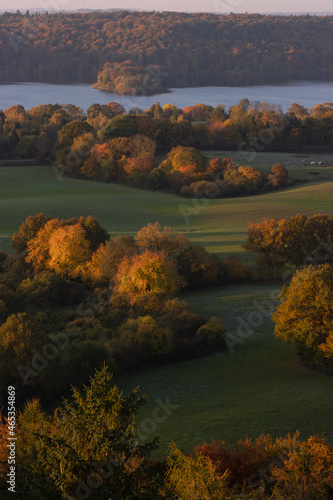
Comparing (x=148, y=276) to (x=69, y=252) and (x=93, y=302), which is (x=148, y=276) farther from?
(x=69, y=252)

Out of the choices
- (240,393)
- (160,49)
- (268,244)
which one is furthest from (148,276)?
(160,49)

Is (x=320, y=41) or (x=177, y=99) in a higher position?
(x=320, y=41)

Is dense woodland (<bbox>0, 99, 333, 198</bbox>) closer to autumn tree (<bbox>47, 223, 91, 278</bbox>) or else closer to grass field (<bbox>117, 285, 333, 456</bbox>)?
autumn tree (<bbox>47, 223, 91, 278</bbox>)

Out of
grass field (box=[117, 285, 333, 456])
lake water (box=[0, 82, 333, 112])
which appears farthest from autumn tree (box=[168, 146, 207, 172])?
lake water (box=[0, 82, 333, 112])

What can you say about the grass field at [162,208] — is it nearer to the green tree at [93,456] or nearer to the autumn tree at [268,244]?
the autumn tree at [268,244]

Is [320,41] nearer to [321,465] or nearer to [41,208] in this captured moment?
[41,208]

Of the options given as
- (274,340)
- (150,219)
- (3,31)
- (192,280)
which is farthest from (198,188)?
(3,31)
